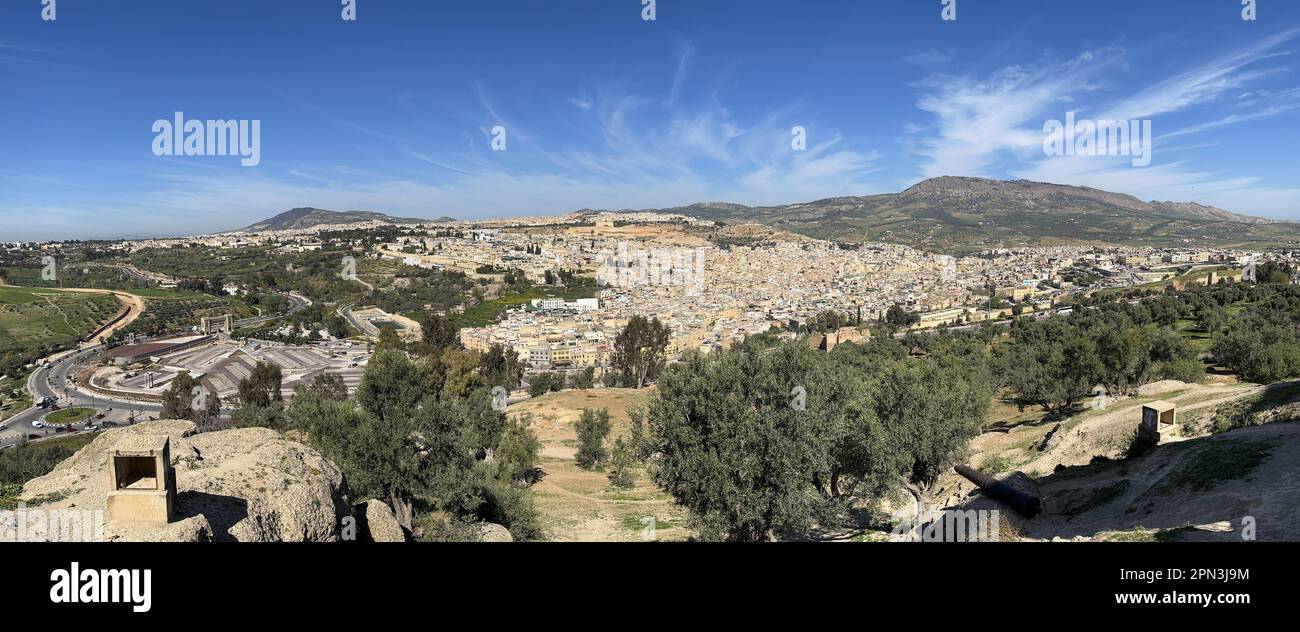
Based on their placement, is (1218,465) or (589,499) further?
(589,499)

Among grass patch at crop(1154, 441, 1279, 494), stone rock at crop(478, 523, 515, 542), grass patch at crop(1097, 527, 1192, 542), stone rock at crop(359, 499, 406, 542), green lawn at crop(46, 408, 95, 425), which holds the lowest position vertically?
green lawn at crop(46, 408, 95, 425)

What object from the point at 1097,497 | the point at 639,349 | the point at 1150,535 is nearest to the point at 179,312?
the point at 639,349

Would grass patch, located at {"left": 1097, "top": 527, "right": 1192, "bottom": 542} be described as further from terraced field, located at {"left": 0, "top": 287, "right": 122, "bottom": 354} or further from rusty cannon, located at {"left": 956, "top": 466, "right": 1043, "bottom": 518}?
terraced field, located at {"left": 0, "top": 287, "right": 122, "bottom": 354}

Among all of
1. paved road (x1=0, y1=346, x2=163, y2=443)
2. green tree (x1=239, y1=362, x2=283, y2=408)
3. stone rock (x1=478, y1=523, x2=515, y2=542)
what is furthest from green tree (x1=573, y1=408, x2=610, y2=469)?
paved road (x1=0, y1=346, x2=163, y2=443)

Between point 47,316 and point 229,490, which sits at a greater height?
point 47,316

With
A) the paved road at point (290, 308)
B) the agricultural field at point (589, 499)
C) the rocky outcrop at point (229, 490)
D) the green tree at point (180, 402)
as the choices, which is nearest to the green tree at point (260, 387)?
the green tree at point (180, 402)

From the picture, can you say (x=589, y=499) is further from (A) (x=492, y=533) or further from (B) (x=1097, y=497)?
(B) (x=1097, y=497)
